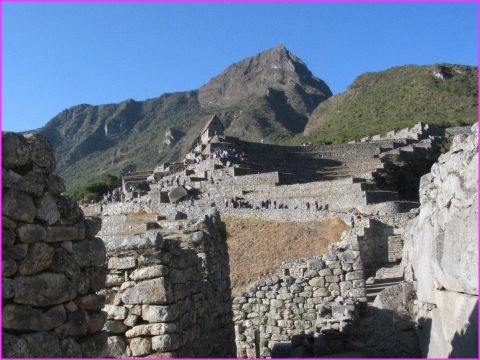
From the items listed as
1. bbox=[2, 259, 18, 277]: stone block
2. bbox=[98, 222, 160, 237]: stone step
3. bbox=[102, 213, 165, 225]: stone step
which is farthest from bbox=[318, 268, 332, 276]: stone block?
bbox=[2, 259, 18, 277]: stone block

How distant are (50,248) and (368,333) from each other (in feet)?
17.3

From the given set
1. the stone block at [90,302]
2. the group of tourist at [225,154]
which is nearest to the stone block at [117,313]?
the stone block at [90,302]

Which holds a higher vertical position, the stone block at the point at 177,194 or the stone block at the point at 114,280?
the stone block at the point at 177,194

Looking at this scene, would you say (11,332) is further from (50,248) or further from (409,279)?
(409,279)

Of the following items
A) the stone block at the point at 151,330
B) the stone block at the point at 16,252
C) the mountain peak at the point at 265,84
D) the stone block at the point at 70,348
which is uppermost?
the mountain peak at the point at 265,84

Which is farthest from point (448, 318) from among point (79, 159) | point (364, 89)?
point (79, 159)

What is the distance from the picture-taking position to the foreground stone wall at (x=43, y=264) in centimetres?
329

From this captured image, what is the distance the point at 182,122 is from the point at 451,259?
156 meters

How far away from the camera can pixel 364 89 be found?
97312 mm

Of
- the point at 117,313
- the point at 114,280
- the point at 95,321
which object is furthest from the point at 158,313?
the point at 95,321

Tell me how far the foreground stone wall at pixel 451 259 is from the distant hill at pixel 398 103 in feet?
196

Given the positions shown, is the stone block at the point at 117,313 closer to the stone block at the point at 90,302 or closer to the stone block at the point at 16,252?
the stone block at the point at 90,302

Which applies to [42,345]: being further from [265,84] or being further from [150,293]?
[265,84]

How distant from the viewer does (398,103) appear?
84188mm
